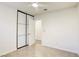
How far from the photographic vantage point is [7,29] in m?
3.58

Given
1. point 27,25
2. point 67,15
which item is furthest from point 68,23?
point 27,25

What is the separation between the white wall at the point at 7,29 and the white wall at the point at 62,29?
208 cm

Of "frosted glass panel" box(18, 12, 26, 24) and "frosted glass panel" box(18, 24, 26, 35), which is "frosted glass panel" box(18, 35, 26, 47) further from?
"frosted glass panel" box(18, 12, 26, 24)

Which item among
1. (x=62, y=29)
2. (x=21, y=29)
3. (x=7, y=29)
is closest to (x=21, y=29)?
(x=21, y=29)

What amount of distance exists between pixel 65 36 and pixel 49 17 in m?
1.58

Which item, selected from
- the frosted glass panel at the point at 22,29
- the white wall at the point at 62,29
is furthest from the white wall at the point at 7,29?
the white wall at the point at 62,29

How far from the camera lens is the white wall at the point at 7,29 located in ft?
10.9

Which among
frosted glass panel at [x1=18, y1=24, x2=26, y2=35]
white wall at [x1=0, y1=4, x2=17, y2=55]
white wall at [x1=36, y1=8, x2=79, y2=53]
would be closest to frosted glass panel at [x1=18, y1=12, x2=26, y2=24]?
frosted glass panel at [x1=18, y1=24, x2=26, y2=35]

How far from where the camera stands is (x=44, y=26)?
17.3ft

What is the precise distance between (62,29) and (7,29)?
2.81 meters

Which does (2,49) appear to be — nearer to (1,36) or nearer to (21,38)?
(1,36)

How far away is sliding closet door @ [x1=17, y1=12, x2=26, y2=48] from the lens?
4.54 meters

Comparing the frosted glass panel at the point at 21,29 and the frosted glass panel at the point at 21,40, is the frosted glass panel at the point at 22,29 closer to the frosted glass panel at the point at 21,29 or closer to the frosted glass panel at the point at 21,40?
the frosted glass panel at the point at 21,29

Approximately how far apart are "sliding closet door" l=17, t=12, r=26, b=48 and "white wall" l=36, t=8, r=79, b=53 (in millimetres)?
1319
